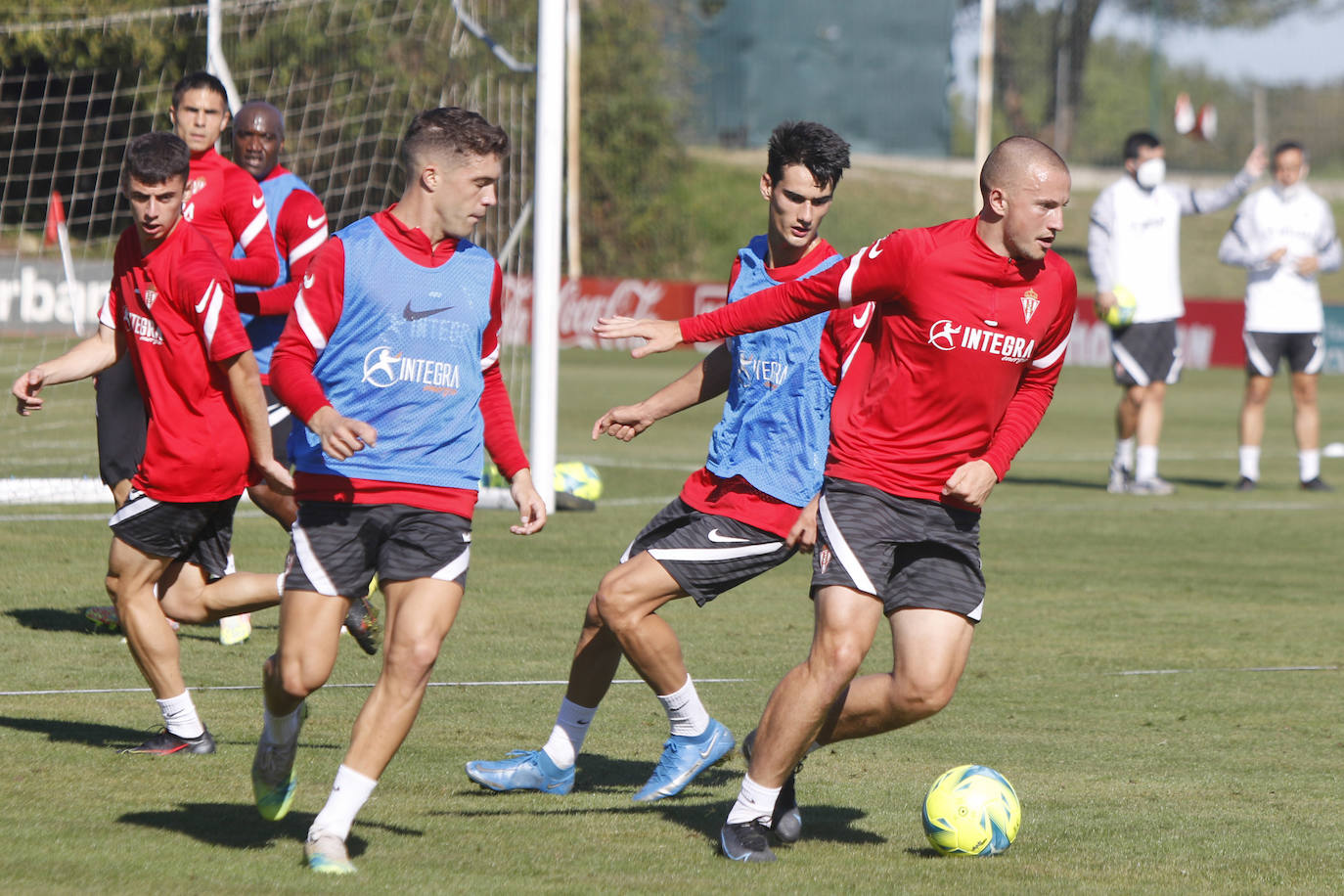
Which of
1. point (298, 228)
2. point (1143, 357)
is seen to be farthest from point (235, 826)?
point (1143, 357)

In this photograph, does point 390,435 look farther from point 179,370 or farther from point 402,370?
A: point 179,370

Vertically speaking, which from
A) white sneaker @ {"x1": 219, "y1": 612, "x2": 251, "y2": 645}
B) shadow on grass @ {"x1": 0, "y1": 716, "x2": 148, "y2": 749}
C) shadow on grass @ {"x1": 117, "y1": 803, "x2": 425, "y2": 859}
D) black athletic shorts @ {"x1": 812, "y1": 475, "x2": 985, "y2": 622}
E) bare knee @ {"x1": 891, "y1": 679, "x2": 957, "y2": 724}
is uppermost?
black athletic shorts @ {"x1": 812, "y1": 475, "x2": 985, "y2": 622}

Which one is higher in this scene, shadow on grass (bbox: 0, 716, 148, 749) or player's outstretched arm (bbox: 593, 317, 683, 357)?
player's outstretched arm (bbox: 593, 317, 683, 357)

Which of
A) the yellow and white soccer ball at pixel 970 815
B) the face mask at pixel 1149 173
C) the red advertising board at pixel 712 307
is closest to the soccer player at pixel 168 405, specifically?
the yellow and white soccer ball at pixel 970 815

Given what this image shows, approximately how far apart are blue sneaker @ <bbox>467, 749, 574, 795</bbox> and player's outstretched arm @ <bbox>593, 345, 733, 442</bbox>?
1.03 metres

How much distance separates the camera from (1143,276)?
13.9 m

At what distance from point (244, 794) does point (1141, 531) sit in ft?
26.5

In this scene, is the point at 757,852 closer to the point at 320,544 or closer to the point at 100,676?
the point at 320,544

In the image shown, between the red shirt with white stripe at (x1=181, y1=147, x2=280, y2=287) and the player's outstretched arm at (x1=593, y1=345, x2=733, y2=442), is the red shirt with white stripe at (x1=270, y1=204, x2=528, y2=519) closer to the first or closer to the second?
the player's outstretched arm at (x1=593, y1=345, x2=733, y2=442)

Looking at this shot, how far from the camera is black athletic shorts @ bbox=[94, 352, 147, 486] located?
24.0 ft

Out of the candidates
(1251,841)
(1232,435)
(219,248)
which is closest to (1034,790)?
(1251,841)

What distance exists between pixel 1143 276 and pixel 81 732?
998 centimetres

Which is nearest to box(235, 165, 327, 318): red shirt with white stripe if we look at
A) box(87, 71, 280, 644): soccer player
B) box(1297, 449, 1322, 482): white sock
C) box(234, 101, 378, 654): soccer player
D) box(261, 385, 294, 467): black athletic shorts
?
box(234, 101, 378, 654): soccer player

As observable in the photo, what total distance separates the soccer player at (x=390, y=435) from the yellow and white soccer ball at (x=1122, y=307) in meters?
9.61
